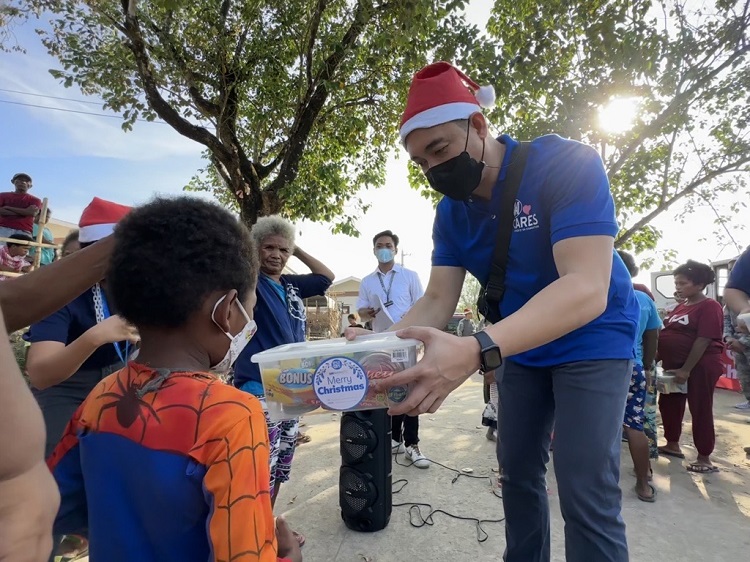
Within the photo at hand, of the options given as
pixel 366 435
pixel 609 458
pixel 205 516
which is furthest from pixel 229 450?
pixel 366 435

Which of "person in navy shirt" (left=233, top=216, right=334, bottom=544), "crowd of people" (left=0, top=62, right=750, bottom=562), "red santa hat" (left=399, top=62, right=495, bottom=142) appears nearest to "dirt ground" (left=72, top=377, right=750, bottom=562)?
"person in navy shirt" (left=233, top=216, right=334, bottom=544)

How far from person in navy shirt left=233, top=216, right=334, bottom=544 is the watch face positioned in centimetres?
172

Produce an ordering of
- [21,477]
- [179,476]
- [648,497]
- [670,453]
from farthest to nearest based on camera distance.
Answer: [670,453], [648,497], [179,476], [21,477]

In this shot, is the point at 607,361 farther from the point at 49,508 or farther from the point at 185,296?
the point at 49,508

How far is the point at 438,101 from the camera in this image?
163cm

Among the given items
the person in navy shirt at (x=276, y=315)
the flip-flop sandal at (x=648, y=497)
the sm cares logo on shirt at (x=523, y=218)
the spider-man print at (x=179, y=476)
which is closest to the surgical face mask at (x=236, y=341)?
the spider-man print at (x=179, y=476)

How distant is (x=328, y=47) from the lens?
6.90 meters

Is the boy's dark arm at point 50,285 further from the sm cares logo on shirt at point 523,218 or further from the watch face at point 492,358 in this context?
the sm cares logo on shirt at point 523,218

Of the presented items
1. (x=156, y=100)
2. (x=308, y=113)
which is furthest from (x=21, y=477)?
(x=156, y=100)

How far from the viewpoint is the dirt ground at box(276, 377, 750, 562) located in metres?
2.80

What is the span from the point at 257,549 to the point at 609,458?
1132mm

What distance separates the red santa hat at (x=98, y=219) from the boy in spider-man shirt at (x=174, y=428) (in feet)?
3.27

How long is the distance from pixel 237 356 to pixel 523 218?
1089mm

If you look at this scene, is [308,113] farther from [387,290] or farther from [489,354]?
[489,354]
